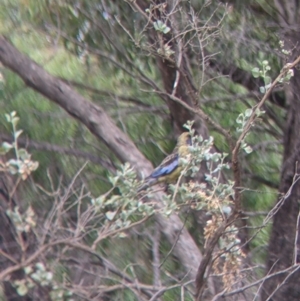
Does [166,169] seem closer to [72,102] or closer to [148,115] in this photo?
[72,102]

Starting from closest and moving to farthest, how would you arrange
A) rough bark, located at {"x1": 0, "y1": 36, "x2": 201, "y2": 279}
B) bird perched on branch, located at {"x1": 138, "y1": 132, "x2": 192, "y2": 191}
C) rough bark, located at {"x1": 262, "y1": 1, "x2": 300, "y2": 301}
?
bird perched on branch, located at {"x1": 138, "y1": 132, "x2": 192, "y2": 191} < rough bark, located at {"x1": 0, "y1": 36, "x2": 201, "y2": 279} < rough bark, located at {"x1": 262, "y1": 1, "x2": 300, "y2": 301}

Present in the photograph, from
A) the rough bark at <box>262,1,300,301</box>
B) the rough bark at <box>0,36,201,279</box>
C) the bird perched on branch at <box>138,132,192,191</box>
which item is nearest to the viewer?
the bird perched on branch at <box>138,132,192,191</box>

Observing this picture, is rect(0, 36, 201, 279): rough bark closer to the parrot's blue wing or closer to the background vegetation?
the parrot's blue wing

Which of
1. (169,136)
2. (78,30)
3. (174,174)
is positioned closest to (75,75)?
(78,30)

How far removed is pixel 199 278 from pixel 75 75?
9.05ft

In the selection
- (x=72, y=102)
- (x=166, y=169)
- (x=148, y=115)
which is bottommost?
(x=148, y=115)

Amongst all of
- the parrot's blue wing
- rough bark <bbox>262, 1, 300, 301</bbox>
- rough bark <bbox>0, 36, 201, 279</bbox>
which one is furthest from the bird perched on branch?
rough bark <bbox>262, 1, 300, 301</bbox>

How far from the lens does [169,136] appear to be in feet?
18.7

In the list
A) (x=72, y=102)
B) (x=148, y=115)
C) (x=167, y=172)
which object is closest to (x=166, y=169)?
(x=167, y=172)

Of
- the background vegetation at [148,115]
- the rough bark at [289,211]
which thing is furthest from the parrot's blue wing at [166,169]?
the rough bark at [289,211]

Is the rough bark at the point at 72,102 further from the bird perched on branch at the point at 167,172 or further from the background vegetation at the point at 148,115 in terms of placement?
the background vegetation at the point at 148,115

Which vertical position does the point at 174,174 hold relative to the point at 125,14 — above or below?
below

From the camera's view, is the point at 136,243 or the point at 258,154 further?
the point at 258,154

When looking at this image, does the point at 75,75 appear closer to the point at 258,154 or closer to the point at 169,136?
the point at 169,136
